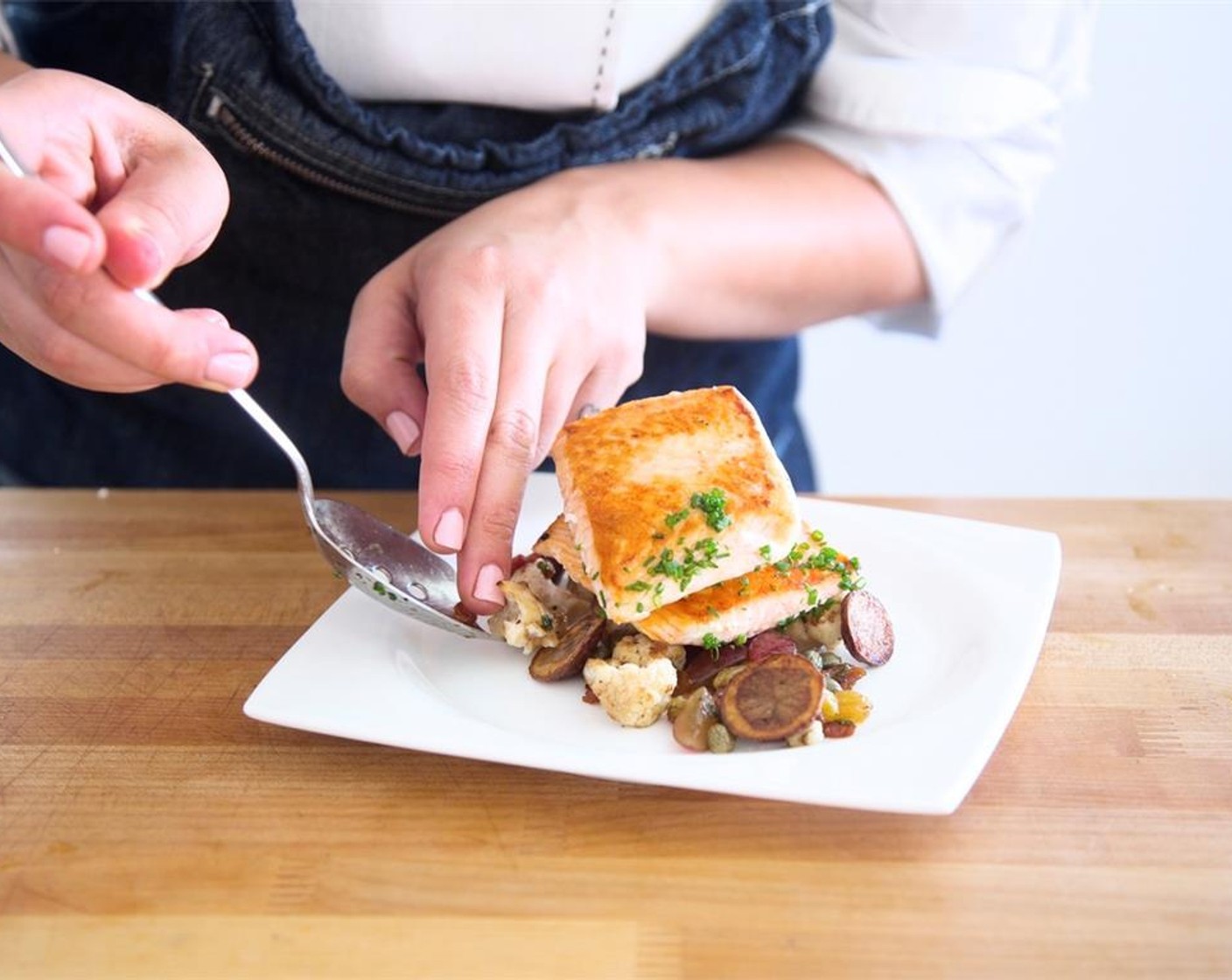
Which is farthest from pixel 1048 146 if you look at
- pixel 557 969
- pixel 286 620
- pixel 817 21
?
pixel 557 969

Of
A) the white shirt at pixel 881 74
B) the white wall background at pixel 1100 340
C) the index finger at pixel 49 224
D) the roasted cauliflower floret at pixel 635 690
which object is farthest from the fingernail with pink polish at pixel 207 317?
the white wall background at pixel 1100 340

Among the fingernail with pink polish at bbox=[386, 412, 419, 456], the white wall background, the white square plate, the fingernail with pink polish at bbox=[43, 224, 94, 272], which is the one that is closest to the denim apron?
the fingernail with pink polish at bbox=[386, 412, 419, 456]

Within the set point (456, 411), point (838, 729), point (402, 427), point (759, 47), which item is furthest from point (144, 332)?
point (759, 47)

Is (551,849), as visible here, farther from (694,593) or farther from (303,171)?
(303,171)

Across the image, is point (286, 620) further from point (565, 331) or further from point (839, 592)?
point (839, 592)

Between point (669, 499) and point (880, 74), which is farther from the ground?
point (880, 74)

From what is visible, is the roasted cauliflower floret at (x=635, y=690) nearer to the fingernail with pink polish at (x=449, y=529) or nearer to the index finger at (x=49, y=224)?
the fingernail with pink polish at (x=449, y=529)
